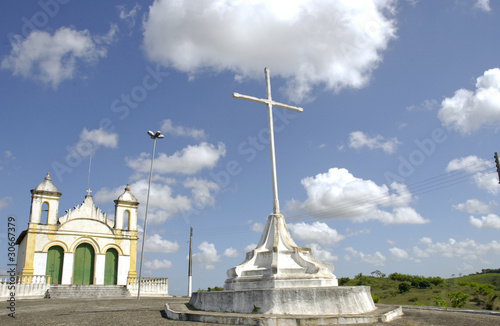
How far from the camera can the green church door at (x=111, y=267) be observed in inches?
920

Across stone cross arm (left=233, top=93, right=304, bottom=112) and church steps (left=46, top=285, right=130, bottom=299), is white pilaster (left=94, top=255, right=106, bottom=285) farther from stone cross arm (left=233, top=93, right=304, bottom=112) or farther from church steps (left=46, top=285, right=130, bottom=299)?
stone cross arm (left=233, top=93, right=304, bottom=112)

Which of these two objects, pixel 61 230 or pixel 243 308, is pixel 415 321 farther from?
pixel 61 230

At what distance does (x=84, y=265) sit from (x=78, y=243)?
136 centimetres

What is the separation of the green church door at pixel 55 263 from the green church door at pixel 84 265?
0.81m

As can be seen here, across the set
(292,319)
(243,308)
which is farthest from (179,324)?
(292,319)

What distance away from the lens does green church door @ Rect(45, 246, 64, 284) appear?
71.2ft

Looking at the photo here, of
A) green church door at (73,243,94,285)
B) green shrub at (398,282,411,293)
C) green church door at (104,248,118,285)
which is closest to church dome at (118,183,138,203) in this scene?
green church door at (104,248,118,285)

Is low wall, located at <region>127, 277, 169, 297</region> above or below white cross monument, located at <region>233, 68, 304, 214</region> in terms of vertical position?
below

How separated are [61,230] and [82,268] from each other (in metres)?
2.57

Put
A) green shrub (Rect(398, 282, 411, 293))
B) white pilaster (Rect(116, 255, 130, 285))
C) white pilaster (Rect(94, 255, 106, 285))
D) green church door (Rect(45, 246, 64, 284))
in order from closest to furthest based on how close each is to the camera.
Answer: green church door (Rect(45, 246, 64, 284))
white pilaster (Rect(94, 255, 106, 285))
white pilaster (Rect(116, 255, 130, 285))
green shrub (Rect(398, 282, 411, 293))

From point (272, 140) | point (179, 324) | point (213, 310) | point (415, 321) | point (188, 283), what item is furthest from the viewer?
point (188, 283)

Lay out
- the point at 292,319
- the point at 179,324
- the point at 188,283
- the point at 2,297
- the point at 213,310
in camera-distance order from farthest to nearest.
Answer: the point at 188,283 → the point at 2,297 → the point at 213,310 → the point at 179,324 → the point at 292,319

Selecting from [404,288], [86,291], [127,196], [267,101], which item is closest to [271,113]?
[267,101]

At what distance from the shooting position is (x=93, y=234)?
23.5m
